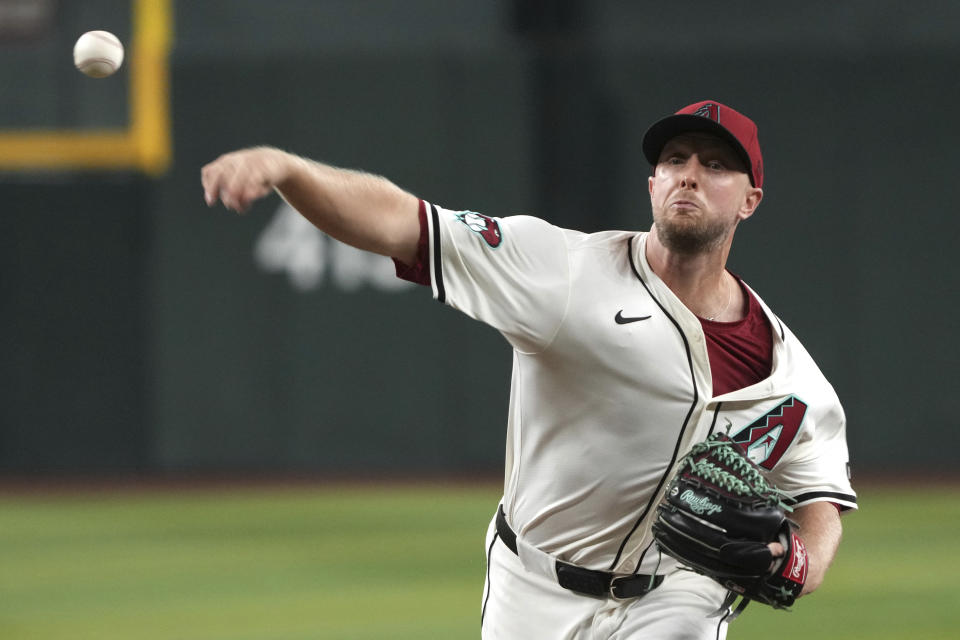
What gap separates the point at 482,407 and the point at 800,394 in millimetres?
9819

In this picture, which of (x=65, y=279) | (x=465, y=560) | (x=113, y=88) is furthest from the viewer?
(x=65, y=279)

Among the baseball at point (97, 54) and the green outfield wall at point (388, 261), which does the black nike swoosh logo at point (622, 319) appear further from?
the green outfield wall at point (388, 261)

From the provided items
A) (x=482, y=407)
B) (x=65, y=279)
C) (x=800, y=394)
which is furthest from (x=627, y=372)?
(x=65, y=279)

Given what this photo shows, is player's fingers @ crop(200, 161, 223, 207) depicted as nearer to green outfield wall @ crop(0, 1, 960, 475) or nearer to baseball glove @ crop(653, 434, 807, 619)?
baseball glove @ crop(653, 434, 807, 619)

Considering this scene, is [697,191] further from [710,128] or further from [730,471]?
[730,471]

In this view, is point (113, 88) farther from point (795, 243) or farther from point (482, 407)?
point (795, 243)

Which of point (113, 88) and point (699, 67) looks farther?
point (699, 67)

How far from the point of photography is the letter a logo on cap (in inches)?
152

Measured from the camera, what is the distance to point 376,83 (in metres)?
13.9

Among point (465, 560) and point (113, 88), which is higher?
point (113, 88)

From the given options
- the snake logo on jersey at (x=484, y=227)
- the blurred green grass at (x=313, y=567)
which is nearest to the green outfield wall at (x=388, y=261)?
the blurred green grass at (x=313, y=567)

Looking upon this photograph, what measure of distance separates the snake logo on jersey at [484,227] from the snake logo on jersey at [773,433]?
0.86 metres

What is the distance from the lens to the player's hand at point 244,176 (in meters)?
2.95

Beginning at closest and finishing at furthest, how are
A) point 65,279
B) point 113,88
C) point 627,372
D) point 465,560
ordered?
point 627,372 → point 465,560 → point 113,88 → point 65,279
